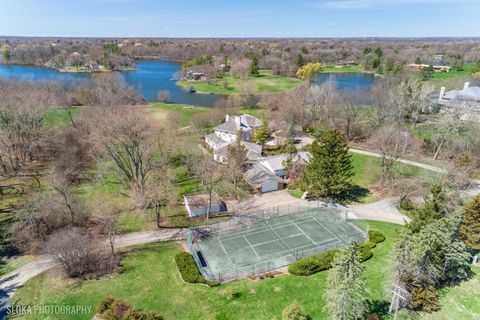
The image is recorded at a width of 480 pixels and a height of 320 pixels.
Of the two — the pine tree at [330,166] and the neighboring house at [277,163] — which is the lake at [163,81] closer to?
the neighboring house at [277,163]

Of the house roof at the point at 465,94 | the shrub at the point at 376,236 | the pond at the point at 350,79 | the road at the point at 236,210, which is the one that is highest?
the house roof at the point at 465,94

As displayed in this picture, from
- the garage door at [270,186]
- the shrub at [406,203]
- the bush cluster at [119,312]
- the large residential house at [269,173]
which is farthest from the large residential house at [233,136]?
the bush cluster at [119,312]

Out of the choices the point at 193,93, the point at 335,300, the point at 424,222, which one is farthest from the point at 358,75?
the point at 335,300

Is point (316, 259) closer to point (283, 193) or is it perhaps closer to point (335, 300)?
point (335, 300)

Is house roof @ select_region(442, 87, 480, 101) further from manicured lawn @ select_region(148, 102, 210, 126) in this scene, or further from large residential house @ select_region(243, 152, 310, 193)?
manicured lawn @ select_region(148, 102, 210, 126)

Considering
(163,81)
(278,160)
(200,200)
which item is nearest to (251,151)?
(278,160)

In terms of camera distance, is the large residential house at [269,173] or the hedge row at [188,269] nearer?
the hedge row at [188,269]

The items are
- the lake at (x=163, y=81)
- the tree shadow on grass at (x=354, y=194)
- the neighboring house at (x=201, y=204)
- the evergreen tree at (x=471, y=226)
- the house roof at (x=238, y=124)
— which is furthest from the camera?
the lake at (x=163, y=81)
